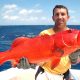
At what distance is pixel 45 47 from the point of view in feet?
5.16

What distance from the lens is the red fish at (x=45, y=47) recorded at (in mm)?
1568

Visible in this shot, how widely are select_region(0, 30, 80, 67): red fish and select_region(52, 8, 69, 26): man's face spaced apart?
0.45 m

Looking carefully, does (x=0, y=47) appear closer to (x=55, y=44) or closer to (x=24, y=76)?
(x=24, y=76)

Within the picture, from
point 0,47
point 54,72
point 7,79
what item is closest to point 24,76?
point 7,79

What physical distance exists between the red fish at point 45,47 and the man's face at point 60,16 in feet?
1.48

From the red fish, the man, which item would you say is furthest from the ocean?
the red fish

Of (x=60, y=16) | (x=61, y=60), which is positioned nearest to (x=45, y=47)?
(x=60, y=16)

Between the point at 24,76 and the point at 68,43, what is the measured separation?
2508 millimetres

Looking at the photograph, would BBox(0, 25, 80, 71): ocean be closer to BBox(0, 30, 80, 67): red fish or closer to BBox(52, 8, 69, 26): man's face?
BBox(52, 8, 69, 26): man's face

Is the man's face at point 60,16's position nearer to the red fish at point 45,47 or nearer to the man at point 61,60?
the man at point 61,60

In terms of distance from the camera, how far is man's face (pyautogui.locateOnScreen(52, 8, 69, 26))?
6.77ft

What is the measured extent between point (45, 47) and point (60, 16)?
553 mm

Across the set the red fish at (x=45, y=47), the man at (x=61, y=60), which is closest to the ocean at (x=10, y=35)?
the man at (x=61, y=60)

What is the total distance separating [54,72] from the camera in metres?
2.57
